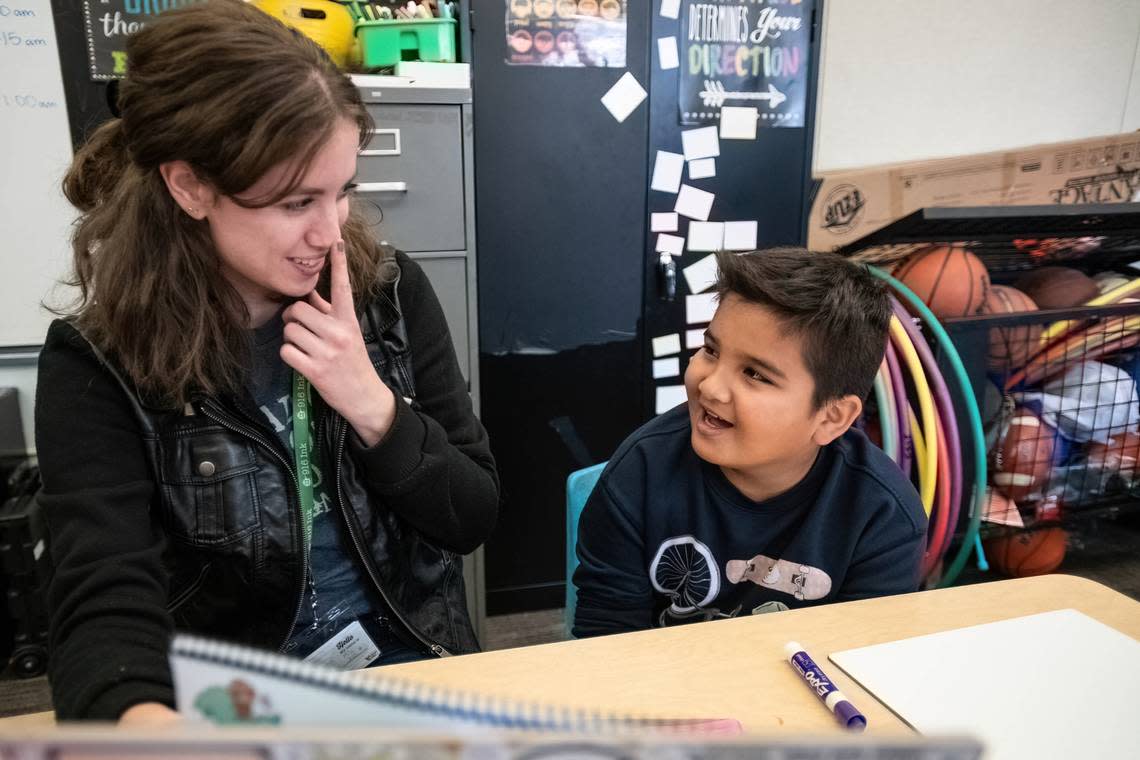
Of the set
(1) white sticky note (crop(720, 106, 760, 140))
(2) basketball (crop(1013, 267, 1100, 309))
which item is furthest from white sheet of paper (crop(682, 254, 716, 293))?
(2) basketball (crop(1013, 267, 1100, 309))

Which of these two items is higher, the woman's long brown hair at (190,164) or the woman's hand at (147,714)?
the woman's long brown hair at (190,164)

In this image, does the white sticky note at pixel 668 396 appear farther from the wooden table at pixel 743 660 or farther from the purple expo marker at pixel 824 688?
the purple expo marker at pixel 824 688

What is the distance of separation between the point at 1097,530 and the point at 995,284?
3.94ft

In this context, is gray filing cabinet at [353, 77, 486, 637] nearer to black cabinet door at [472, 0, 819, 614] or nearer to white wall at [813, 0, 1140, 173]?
black cabinet door at [472, 0, 819, 614]

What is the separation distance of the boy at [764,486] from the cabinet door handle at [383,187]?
3.29 ft

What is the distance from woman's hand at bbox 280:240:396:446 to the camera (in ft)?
2.85

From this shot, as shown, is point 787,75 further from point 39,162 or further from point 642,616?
point 39,162

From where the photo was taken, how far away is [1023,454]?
84.7 inches

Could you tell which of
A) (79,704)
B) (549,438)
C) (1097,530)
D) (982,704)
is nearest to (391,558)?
(79,704)

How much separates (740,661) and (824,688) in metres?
0.09

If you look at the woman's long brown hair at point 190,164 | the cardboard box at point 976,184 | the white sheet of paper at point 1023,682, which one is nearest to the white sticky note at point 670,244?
the cardboard box at point 976,184

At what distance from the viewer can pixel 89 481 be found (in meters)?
0.84

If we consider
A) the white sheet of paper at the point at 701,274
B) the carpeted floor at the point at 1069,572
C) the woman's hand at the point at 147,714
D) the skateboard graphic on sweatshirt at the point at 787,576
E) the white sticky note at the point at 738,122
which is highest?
the white sticky note at the point at 738,122

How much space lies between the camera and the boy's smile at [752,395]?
1.04 m
